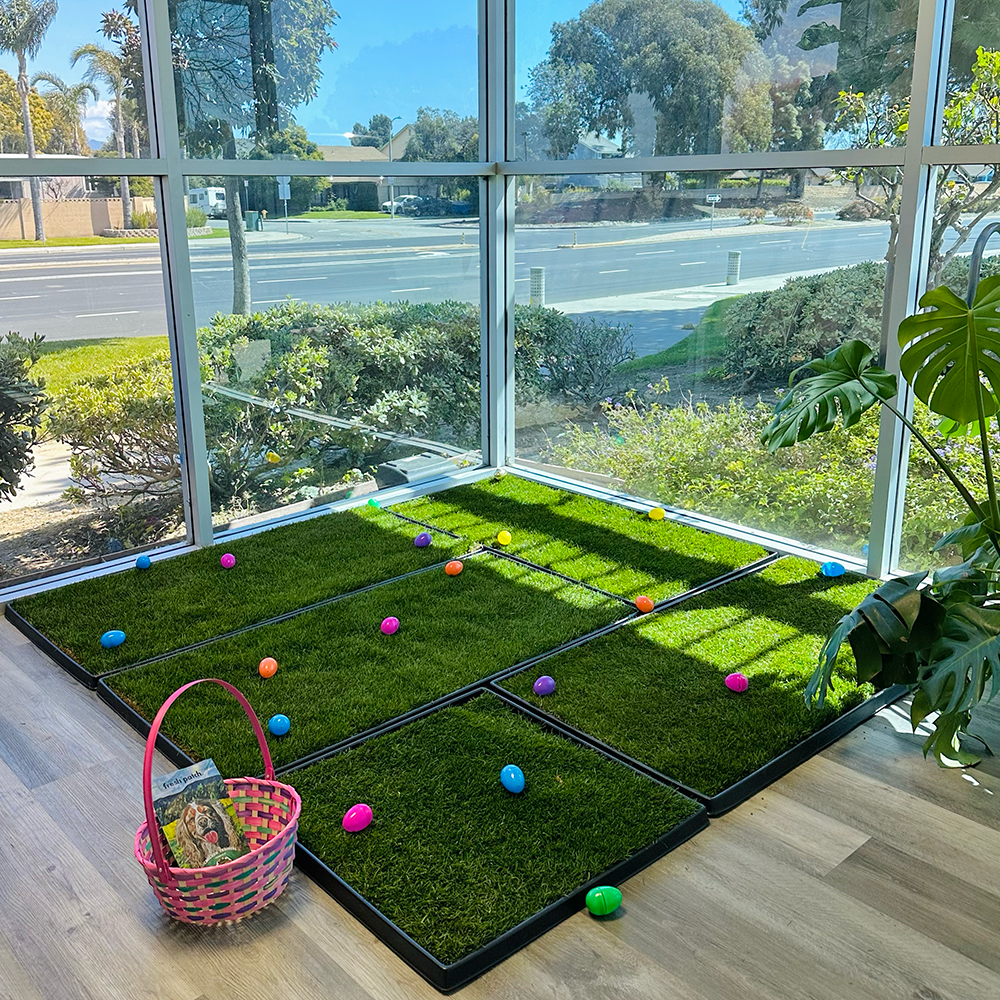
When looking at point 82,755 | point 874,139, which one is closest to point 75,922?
point 82,755

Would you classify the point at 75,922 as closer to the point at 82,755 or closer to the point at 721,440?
the point at 82,755

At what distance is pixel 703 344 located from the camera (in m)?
4.68

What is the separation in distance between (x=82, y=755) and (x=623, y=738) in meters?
1.58

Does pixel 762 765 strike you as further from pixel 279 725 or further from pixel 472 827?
pixel 279 725

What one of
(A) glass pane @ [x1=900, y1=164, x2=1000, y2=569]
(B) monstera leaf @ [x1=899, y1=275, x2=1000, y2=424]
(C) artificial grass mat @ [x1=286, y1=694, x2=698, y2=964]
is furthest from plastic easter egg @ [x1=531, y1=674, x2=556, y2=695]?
(A) glass pane @ [x1=900, y1=164, x2=1000, y2=569]

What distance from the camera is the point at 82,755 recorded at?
3.01m

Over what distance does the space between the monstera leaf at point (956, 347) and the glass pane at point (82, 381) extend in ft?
9.75

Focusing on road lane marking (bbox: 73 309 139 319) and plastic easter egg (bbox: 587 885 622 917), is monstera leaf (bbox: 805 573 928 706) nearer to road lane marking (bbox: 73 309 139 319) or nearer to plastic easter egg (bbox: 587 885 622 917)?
plastic easter egg (bbox: 587 885 622 917)

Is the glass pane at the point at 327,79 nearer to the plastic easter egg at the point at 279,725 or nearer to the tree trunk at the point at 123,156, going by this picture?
the tree trunk at the point at 123,156

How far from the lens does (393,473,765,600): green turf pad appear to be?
13.6 ft

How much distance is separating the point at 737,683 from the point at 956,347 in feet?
3.93

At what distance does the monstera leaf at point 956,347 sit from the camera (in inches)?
104

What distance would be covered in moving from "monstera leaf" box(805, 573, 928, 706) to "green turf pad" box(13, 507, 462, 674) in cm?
208

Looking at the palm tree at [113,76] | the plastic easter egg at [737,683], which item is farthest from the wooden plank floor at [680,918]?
the palm tree at [113,76]
